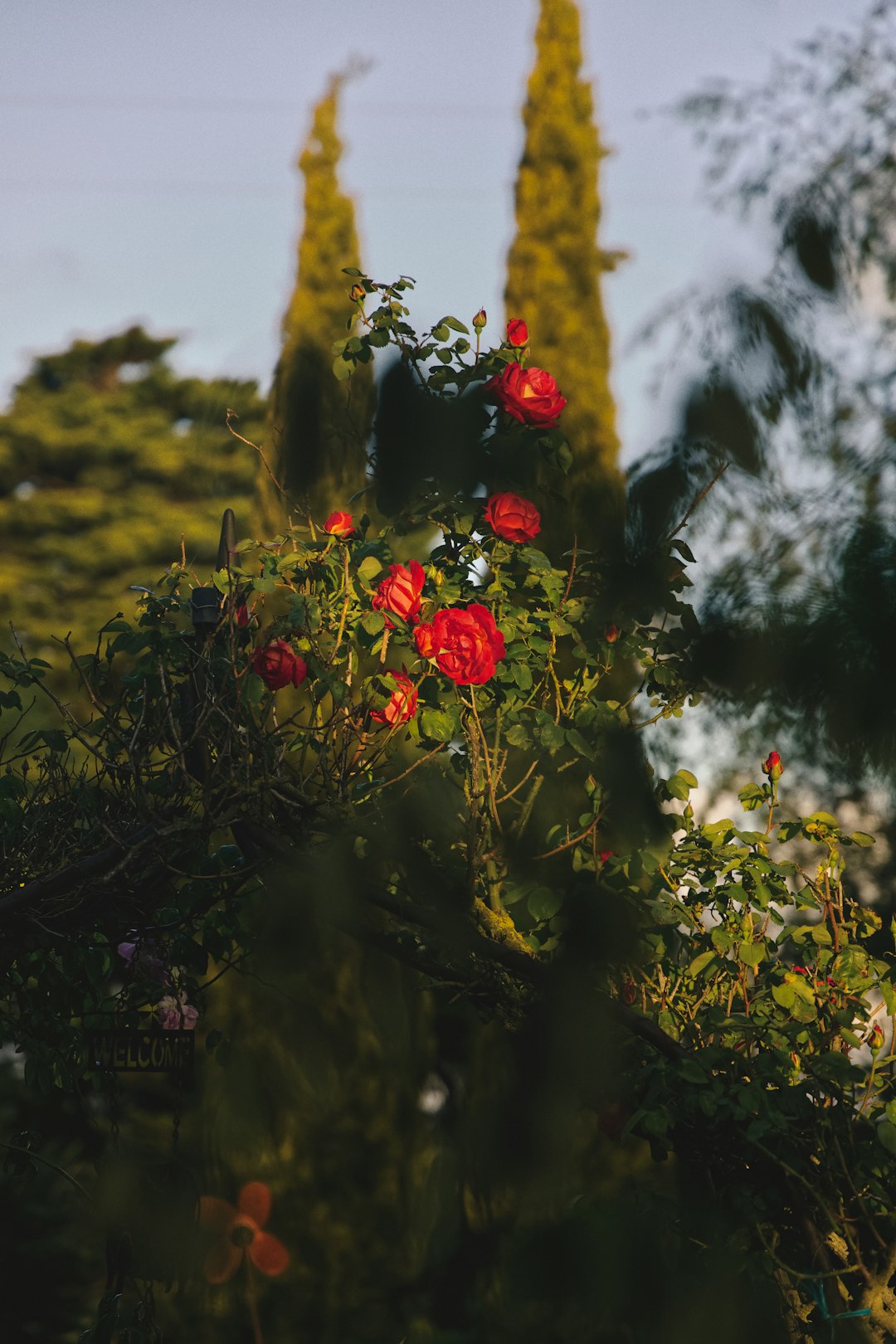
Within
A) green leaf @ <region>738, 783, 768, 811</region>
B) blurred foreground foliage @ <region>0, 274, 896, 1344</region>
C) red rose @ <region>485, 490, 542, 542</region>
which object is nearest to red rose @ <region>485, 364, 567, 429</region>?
blurred foreground foliage @ <region>0, 274, 896, 1344</region>

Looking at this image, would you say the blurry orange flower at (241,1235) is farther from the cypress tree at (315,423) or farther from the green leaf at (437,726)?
the cypress tree at (315,423)

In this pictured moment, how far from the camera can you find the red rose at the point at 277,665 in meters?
1.94

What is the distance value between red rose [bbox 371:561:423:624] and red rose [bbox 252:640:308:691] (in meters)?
0.18

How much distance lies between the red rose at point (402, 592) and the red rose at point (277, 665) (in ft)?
0.60

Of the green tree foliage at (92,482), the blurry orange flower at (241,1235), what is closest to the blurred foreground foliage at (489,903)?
the blurry orange flower at (241,1235)

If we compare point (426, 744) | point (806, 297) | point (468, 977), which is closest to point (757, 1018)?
point (468, 977)

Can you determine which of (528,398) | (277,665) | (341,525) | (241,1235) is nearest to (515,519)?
(528,398)

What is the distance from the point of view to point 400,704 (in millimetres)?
2031

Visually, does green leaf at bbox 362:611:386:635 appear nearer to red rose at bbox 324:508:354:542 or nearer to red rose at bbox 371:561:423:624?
red rose at bbox 371:561:423:624

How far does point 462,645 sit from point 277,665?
287 mm

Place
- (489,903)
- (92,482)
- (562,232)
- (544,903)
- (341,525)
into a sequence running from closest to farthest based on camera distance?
(544,903)
(489,903)
(341,525)
(562,232)
(92,482)

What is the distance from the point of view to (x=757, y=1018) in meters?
2.16

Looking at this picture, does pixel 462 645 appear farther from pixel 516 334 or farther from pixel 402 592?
pixel 516 334

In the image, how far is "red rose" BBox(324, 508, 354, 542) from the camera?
2.12 meters
